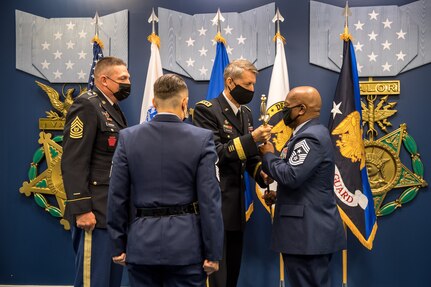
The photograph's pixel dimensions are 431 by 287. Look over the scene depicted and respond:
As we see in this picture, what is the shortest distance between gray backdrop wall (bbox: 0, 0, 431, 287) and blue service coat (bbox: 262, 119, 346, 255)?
1446mm

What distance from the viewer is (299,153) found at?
86.7 inches

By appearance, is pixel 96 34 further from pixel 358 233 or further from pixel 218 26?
pixel 358 233

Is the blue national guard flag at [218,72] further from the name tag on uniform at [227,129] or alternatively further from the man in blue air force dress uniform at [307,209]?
the man in blue air force dress uniform at [307,209]

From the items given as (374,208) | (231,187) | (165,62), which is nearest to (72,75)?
(165,62)

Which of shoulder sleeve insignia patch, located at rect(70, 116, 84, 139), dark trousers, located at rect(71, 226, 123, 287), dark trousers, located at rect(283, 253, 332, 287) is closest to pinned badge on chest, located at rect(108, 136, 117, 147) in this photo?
shoulder sleeve insignia patch, located at rect(70, 116, 84, 139)

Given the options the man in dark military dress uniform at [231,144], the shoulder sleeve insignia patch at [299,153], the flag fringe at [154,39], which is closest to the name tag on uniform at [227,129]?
the man in dark military dress uniform at [231,144]

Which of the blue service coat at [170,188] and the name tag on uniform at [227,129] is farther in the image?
the name tag on uniform at [227,129]

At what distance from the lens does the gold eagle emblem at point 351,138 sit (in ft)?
11.0

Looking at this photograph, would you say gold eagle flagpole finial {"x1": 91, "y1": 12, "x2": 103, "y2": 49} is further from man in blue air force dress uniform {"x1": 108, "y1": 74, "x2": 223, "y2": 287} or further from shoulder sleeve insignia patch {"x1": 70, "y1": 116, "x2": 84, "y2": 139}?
man in blue air force dress uniform {"x1": 108, "y1": 74, "x2": 223, "y2": 287}

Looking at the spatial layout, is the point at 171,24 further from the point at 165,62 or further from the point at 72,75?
the point at 72,75

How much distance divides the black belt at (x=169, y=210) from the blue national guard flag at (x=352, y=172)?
1.84 metres

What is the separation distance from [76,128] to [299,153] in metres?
1.14

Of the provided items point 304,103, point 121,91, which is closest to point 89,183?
point 121,91

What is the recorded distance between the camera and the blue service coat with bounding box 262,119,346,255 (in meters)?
2.19
